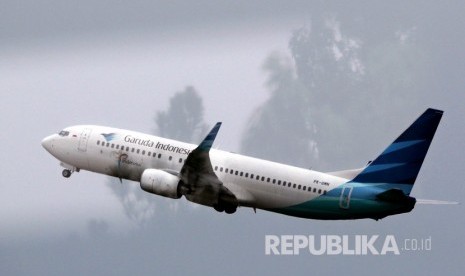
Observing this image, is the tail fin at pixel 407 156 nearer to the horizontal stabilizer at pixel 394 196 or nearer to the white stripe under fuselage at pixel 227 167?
the horizontal stabilizer at pixel 394 196

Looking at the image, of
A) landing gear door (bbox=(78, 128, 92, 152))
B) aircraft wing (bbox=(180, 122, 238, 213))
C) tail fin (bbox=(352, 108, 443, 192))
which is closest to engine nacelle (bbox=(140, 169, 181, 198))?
aircraft wing (bbox=(180, 122, 238, 213))

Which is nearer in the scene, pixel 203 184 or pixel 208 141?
pixel 208 141

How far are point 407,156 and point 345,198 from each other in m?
4.47

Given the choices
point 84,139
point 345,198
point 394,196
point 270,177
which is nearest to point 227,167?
point 270,177

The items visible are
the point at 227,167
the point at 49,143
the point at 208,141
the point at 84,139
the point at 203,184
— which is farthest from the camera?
the point at 49,143

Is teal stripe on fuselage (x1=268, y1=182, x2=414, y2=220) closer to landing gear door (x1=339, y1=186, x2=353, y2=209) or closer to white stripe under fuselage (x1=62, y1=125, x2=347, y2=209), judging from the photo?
landing gear door (x1=339, y1=186, x2=353, y2=209)

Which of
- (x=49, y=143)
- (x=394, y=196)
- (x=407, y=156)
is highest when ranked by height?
(x=49, y=143)

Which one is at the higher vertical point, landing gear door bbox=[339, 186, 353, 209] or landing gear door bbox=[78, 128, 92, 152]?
landing gear door bbox=[78, 128, 92, 152]

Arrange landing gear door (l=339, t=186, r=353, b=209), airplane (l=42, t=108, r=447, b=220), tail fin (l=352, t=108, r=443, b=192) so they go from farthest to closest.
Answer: landing gear door (l=339, t=186, r=353, b=209) < airplane (l=42, t=108, r=447, b=220) < tail fin (l=352, t=108, r=443, b=192)

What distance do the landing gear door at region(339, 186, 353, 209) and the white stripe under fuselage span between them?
692mm

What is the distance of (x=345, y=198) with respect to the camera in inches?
3883

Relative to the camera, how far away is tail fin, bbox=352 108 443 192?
320 ft

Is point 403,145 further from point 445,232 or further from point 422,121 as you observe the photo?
point 445,232

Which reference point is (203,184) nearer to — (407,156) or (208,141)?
(208,141)
